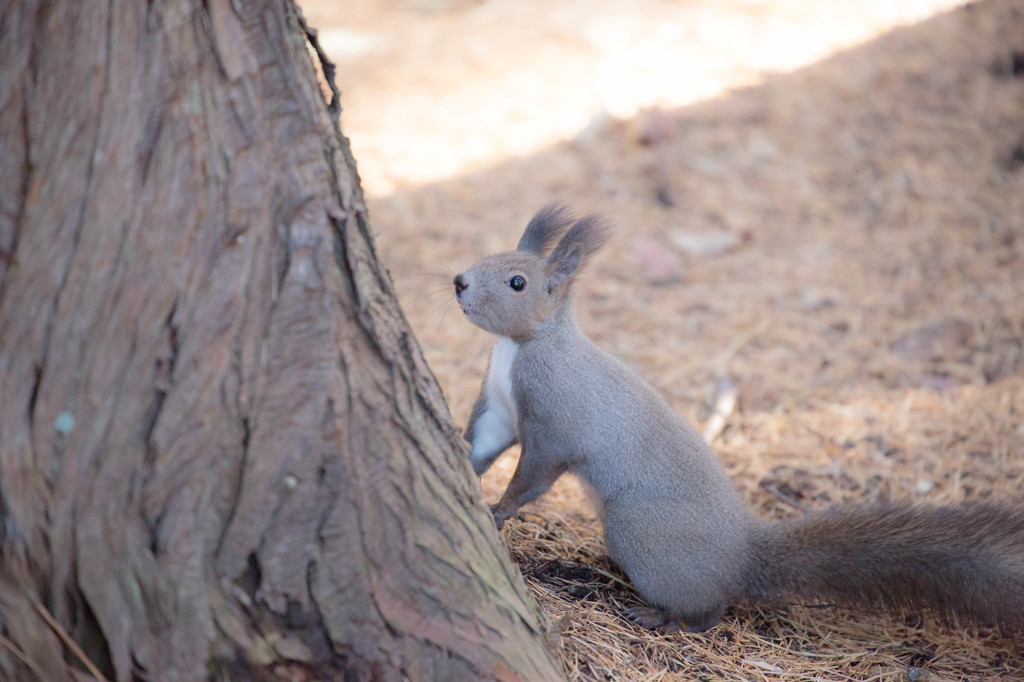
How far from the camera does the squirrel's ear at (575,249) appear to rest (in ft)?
8.39

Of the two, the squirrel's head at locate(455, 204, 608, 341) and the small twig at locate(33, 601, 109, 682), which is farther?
the squirrel's head at locate(455, 204, 608, 341)

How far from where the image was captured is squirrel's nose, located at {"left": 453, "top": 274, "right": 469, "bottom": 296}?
255 cm

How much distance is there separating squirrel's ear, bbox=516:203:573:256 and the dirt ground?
2.30 ft

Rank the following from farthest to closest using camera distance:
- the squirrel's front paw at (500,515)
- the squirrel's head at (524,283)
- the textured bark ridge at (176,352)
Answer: the squirrel's head at (524,283) → the squirrel's front paw at (500,515) → the textured bark ridge at (176,352)

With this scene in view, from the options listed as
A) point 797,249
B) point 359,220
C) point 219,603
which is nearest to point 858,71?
point 797,249

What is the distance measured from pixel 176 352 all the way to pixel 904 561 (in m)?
1.91

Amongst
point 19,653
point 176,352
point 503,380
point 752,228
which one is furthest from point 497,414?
point 752,228

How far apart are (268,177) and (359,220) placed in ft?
0.64

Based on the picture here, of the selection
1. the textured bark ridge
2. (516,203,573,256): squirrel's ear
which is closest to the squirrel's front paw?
(516,203,573,256): squirrel's ear

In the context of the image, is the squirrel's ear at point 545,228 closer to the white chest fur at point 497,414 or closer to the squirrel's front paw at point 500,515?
the white chest fur at point 497,414

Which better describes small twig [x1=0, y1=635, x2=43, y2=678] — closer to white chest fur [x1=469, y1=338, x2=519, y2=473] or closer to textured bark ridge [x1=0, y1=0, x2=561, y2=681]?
textured bark ridge [x1=0, y1=0, x2=561, y2=681]

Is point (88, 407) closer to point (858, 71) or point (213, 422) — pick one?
point (213, 422)

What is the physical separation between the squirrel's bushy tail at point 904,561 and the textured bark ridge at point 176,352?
1.36 m

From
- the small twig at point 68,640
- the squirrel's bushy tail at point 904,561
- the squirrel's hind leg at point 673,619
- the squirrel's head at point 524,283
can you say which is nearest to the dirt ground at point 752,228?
the squirrel's hind leg at point 673,619
